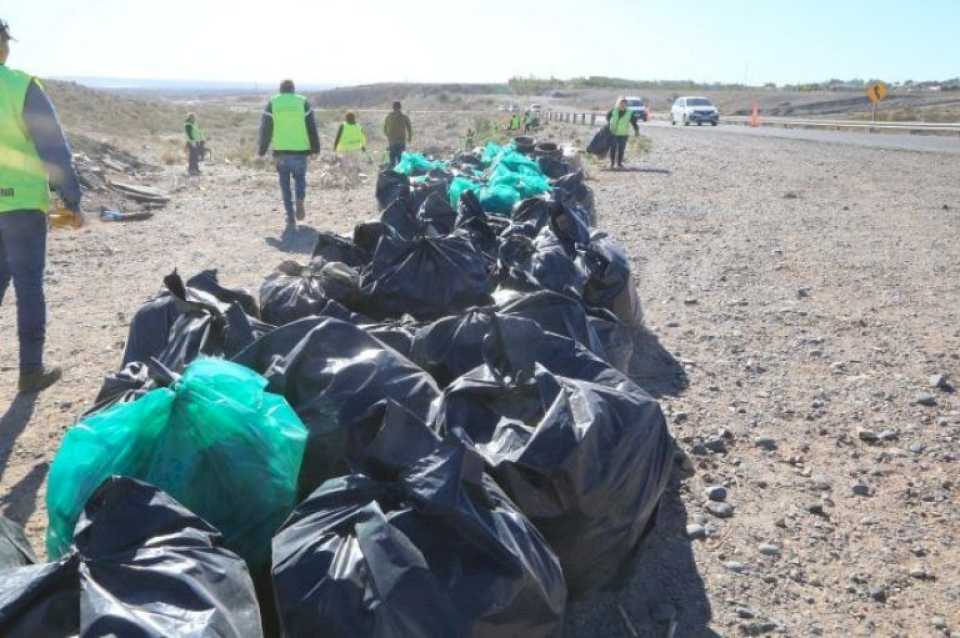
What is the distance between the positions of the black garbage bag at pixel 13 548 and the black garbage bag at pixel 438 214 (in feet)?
11.9

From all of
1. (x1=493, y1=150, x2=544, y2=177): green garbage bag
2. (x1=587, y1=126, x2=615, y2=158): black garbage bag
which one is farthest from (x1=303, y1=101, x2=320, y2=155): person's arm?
(x1=587, y1=126, x2=615, y2=158): black garbage bag

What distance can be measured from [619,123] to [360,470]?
1363 cm

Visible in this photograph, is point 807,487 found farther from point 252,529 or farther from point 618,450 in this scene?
point 252,529

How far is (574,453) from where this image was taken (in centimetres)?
220

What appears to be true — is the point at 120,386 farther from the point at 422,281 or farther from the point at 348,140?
the point at 348,140

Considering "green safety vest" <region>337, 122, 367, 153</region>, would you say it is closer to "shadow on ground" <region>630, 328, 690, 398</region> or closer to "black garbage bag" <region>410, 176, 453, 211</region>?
"black garbage bag" <region>410, 176, 453, 211</region>

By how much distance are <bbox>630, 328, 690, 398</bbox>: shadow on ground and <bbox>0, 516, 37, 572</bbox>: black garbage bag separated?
2993 mm

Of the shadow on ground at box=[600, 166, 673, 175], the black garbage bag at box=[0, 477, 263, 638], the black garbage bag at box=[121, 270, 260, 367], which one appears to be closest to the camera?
the black garbage bag at box=[0, 477, 263, 638]

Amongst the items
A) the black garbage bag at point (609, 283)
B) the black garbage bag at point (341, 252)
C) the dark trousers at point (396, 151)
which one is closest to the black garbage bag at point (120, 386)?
the black garbage bag at point (341, 252)

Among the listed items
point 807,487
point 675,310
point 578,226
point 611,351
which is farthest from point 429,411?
point 675,310

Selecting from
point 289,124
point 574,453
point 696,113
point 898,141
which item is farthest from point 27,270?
point 696,113

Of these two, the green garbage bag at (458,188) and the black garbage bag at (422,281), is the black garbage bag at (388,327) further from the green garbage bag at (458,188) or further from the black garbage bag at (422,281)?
the green garbage bag at (458,188)

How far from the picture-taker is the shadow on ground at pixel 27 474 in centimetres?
299

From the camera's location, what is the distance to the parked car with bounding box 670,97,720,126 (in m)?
32.6
